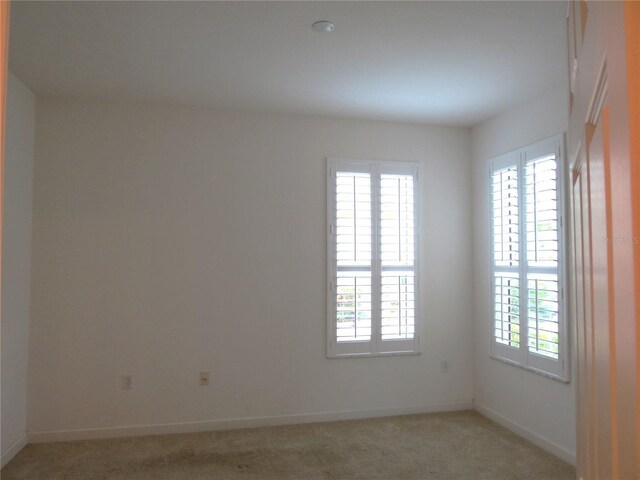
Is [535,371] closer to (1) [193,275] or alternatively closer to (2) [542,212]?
(2) [542,212]

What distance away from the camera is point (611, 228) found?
2.03ft

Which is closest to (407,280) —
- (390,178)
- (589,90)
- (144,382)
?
(390,178)

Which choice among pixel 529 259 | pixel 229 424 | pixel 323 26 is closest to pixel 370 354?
pixel 229 424

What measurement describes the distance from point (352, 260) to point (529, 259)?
1.48m

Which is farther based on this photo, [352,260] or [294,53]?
[352,260]

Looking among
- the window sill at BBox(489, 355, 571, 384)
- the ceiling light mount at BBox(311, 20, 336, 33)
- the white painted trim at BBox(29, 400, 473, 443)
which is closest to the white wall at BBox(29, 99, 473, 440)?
the white painted trim at BBox(29, 400, 473, 443)

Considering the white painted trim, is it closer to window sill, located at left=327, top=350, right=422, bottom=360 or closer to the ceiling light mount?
window sill, located at left=327, top=350, right=422, bottom=360

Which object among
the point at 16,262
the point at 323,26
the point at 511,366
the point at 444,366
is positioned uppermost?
the point at 323,26

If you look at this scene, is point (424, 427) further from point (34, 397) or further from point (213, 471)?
point (34, 397)

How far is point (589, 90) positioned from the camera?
81cm

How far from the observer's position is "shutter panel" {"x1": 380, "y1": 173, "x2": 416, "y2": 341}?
4.40 m

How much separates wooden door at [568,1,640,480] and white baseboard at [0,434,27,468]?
3.77 m

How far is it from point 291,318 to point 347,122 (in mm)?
1882

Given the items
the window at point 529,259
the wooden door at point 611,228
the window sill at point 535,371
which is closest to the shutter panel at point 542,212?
the window at point 529,259
